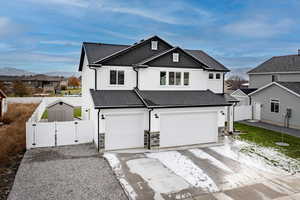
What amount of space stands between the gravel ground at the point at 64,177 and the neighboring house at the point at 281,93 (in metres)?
17.4

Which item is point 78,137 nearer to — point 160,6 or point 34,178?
point 34,178

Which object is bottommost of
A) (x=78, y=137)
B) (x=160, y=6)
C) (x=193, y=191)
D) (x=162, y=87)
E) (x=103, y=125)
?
(x=193, y=191)

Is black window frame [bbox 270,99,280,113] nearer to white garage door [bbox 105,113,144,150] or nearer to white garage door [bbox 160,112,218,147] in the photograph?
white garage door [bbox 160,112,218,147]

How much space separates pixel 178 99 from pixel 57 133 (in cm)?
764

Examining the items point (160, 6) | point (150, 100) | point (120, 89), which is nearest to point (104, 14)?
point (160, 6)

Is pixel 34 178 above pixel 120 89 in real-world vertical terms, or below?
below

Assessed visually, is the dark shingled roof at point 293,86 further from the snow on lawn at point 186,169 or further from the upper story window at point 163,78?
the snow on lawn at point 186,169

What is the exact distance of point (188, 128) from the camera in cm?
1258

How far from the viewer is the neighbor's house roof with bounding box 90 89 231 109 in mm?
11445

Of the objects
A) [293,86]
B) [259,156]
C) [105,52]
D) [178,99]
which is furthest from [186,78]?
[293,86]

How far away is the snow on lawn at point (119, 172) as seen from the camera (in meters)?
6.84

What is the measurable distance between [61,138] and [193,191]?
8.40m

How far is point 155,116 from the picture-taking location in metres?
11.6

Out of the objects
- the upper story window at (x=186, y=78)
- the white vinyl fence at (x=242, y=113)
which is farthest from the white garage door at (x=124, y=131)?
the white vinyl fence at (x=242, y=113)
